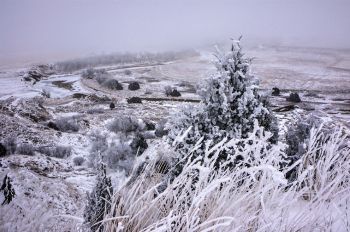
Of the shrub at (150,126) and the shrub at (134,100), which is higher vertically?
the shrub at (134,100)

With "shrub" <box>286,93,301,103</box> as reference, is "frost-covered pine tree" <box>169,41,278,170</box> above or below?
above

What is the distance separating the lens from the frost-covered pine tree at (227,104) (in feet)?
30.5

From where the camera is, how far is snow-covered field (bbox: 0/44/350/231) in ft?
23.3

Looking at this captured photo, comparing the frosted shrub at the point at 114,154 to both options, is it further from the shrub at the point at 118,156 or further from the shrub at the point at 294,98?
the shrub at the point at 294,98

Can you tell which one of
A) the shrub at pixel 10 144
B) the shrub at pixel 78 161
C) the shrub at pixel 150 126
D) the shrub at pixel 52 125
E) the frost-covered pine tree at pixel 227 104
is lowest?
the shrub at pixel 150 126

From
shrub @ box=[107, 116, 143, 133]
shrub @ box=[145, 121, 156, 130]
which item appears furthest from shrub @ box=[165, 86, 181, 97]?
shrub @ box=[107, 116, 143, 133]

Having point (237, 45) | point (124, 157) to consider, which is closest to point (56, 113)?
point (124, 157)

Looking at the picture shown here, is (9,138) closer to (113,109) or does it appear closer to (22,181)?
(22,181)

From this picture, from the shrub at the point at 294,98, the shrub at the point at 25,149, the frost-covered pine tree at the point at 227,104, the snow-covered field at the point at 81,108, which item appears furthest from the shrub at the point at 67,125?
the shrub at the point at 294,98

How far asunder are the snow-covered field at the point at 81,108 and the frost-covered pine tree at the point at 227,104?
0.58 metres

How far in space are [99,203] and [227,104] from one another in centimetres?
700

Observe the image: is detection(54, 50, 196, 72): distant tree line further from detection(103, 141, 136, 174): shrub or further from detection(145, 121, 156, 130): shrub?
detection(103, 141, 136, 174): shrub

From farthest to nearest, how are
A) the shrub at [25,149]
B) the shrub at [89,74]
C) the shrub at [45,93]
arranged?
the shrub at [89,74]
the shrub at [45,93]
the shrub at [25,149]

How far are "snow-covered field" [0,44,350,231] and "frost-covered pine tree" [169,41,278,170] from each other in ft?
1.89
